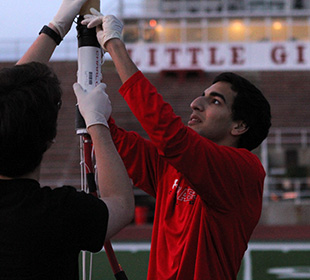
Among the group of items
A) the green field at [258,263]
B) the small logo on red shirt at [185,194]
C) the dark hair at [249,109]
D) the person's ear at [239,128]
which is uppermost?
the dark hair at [249,109]

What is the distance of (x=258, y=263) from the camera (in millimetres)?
5648

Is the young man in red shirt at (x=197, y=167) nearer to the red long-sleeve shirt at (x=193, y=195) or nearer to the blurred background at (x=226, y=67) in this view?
the red long-sleeve shirt at (x=193, y=195)

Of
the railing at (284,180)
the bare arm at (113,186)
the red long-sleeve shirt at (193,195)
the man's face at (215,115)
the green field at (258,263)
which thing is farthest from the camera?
the railing at (284,180)

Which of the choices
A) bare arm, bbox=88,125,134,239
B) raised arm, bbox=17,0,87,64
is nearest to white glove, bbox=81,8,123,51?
raised arm, bbox=17,0,87,64

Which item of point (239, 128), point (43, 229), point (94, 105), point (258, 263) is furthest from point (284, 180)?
point (43, 229)

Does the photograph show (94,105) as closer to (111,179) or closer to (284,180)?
(111,179)

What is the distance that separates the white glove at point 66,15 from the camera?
1.72 m

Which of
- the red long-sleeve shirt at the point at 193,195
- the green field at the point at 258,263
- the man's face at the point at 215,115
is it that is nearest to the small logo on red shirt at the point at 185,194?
the red long-sleeve shirt at the point at 193,195

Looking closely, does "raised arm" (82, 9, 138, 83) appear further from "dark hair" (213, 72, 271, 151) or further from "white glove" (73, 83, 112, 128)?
"dark hair" (213, 72, 271, 151)

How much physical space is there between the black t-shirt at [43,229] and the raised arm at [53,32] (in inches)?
23.7

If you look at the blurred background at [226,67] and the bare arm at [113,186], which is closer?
the bare arm at [113,186]

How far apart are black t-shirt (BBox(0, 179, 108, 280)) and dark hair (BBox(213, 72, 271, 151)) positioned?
2.89 ft

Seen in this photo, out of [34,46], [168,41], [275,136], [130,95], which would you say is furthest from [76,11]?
[168,41]

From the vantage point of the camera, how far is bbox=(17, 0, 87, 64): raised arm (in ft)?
5.71
